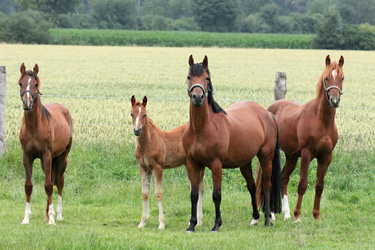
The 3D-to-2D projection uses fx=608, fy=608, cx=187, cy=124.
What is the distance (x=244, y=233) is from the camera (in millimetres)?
7480

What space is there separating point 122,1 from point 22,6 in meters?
15.6

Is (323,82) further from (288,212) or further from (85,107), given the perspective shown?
(85,107)

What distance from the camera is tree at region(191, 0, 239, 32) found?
9912 centimetres

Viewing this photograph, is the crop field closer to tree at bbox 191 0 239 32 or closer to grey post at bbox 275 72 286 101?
grey post at bbox 275 72 286 101

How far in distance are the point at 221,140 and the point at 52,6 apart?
3545 inches

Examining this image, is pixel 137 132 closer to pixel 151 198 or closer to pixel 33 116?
pixel 33 116

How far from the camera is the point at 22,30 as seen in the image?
64.3m

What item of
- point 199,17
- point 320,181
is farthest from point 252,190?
point 199,17

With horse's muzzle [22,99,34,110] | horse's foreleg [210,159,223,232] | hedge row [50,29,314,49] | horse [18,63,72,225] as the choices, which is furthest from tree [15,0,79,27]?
horse's foreleg [210,159,223,232]

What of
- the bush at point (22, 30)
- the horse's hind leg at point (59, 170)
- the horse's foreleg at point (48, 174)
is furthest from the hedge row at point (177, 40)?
the horse's foreleg at point (48, 174)

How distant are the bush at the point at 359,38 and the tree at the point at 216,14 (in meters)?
35.2

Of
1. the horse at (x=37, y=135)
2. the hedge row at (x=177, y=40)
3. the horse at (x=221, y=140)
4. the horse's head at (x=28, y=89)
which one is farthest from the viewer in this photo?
the hedge row at (x=177, y=40)

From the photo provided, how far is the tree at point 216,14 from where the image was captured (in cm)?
9912

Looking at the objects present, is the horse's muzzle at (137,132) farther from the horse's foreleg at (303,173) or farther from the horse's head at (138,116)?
the horse's foreleg at (303,173)
